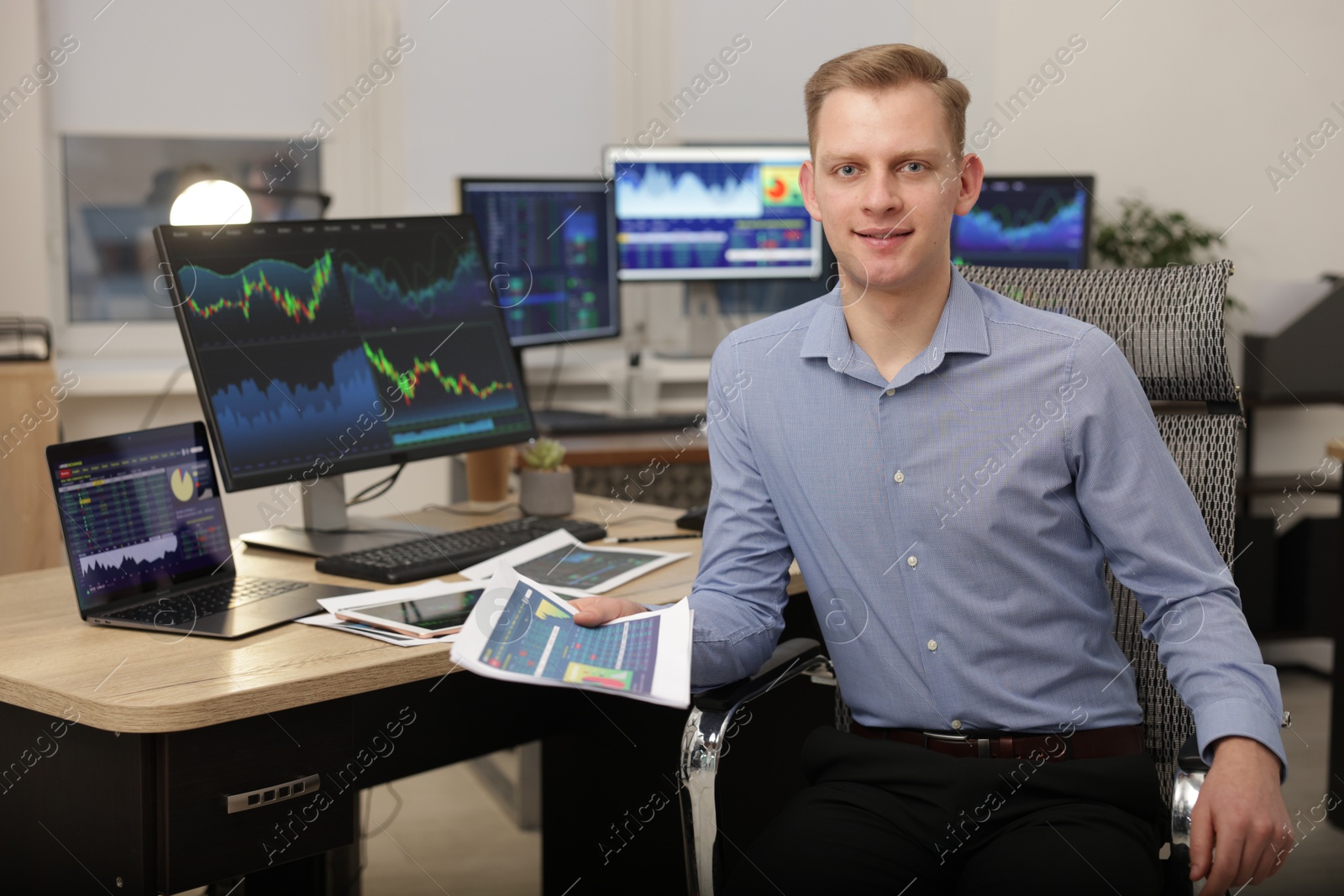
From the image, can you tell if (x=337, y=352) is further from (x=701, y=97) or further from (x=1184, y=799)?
(x=701, y=97)

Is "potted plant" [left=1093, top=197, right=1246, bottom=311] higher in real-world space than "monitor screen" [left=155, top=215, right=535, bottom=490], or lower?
higher

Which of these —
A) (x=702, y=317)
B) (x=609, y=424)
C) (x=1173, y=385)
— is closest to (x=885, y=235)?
(x=1173, y=385)

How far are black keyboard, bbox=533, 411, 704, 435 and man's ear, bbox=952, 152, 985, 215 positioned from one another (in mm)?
1492

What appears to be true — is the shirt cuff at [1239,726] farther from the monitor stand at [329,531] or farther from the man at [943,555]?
the monitor stand at [329,531]

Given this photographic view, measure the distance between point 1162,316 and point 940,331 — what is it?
0.35 metres

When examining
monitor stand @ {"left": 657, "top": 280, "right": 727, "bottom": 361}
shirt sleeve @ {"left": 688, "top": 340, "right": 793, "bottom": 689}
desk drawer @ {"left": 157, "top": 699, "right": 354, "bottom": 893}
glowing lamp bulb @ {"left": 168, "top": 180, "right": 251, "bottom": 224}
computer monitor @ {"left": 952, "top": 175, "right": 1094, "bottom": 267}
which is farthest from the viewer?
monitor stand @ {"left": 657, "top": 280, "right": 727, "bottom": 361}

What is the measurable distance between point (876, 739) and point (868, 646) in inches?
4.2

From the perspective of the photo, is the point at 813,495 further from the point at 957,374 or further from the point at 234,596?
the point at 234,596

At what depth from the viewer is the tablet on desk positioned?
4.85ft

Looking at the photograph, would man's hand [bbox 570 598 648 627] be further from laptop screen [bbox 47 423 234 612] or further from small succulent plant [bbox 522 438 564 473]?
small succulent plant [bbox 522 438 564 473]

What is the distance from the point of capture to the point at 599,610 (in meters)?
1.34

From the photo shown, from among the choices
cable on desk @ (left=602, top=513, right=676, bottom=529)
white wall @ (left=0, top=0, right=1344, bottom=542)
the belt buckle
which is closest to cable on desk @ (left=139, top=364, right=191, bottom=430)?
white wall @ (left=0, top=0, right=1344, bottom=542)

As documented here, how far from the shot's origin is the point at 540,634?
50.5 inches

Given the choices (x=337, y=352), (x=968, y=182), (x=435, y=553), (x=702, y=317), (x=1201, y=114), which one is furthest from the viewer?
(x=1201, y=114)
